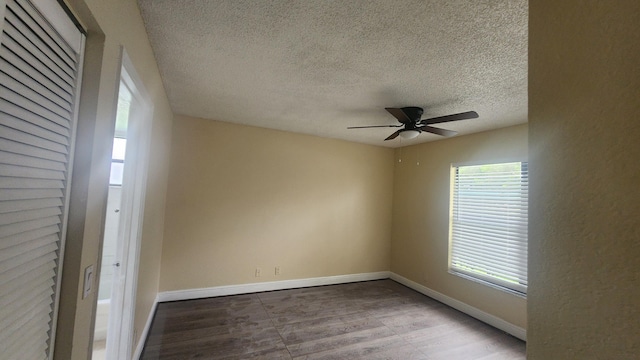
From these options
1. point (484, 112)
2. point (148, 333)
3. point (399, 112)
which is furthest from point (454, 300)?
point (148, 333)

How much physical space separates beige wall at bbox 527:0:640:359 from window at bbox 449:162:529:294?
2888mm

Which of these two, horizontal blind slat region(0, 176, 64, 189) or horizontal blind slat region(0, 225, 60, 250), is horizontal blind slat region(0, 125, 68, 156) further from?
horizontal blind slat region(0, 225, 60, 250)

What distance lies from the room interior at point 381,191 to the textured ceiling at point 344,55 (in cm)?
14

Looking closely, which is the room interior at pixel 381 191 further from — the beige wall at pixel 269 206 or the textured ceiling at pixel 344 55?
the textured ceiling at pixel 344 55

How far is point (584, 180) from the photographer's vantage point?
626 mm

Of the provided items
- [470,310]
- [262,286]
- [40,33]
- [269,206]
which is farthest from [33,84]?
[470,310]

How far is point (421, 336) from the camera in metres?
2.92

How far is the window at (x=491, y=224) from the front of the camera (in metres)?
3.08

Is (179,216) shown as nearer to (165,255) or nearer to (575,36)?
(165,255)

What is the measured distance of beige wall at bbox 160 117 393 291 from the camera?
11.7 ft

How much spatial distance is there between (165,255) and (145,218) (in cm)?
154

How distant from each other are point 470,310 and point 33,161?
14.3 ft

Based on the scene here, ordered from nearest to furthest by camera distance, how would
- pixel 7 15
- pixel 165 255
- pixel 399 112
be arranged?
pixel 7 15 → pixel 399 112 → pixel 165 255

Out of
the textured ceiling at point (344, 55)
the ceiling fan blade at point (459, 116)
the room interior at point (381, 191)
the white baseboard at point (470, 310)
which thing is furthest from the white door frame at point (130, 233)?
the white baseboard at point (470, 310)
